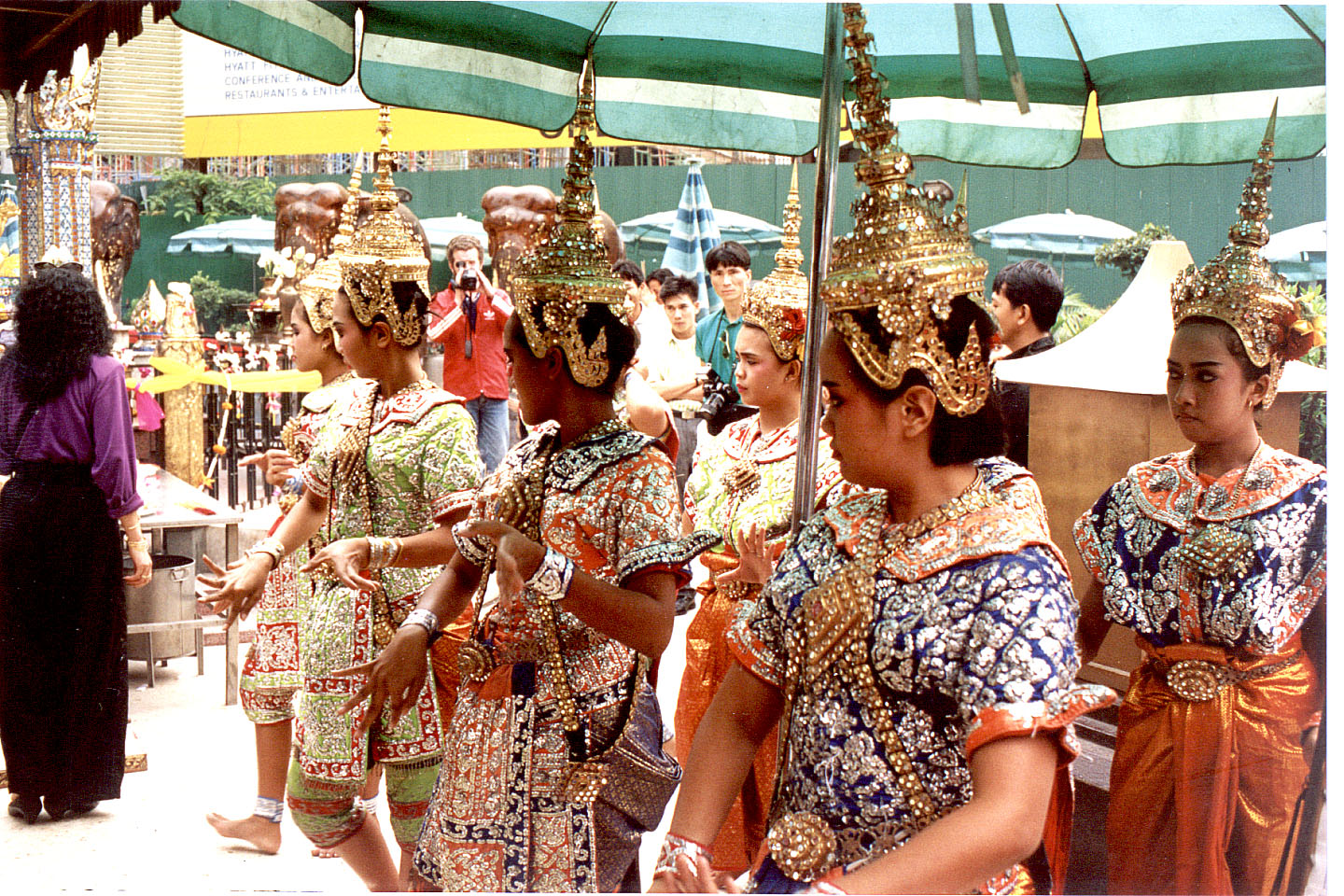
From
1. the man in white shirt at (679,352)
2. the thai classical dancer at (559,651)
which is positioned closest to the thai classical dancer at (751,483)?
the thai classical dancer at (559,651)

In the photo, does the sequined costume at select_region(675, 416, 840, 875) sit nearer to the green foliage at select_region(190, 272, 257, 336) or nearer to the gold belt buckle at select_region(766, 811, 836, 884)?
the gold belt buckle at select_region(766, 811, 836, 884)

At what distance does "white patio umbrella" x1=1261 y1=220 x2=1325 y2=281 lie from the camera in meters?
2.46

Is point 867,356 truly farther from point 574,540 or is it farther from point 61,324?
point 61,324

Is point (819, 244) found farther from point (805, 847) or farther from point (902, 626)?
point (805, 847)

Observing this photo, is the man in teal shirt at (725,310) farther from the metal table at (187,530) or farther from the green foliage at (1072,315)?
the metal table at (187,530)

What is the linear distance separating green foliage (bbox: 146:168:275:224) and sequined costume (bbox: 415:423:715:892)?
2.12 meters

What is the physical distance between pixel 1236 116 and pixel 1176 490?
1.07 metres

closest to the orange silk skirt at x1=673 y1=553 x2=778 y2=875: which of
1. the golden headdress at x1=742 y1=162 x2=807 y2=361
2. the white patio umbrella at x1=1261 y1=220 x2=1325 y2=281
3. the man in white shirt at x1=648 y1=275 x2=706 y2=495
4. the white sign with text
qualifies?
the golden headdress at x1=742 y1=162 x2=807 y2=361

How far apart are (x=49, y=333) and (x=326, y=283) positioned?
1.05 metres

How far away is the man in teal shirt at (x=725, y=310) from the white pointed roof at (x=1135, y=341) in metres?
1.66

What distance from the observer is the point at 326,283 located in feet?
11.0

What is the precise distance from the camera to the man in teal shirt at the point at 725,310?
467cm

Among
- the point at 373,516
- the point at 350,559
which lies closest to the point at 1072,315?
the point at 373,516

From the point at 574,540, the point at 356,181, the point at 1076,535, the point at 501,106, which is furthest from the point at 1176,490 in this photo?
the point at 356,181
